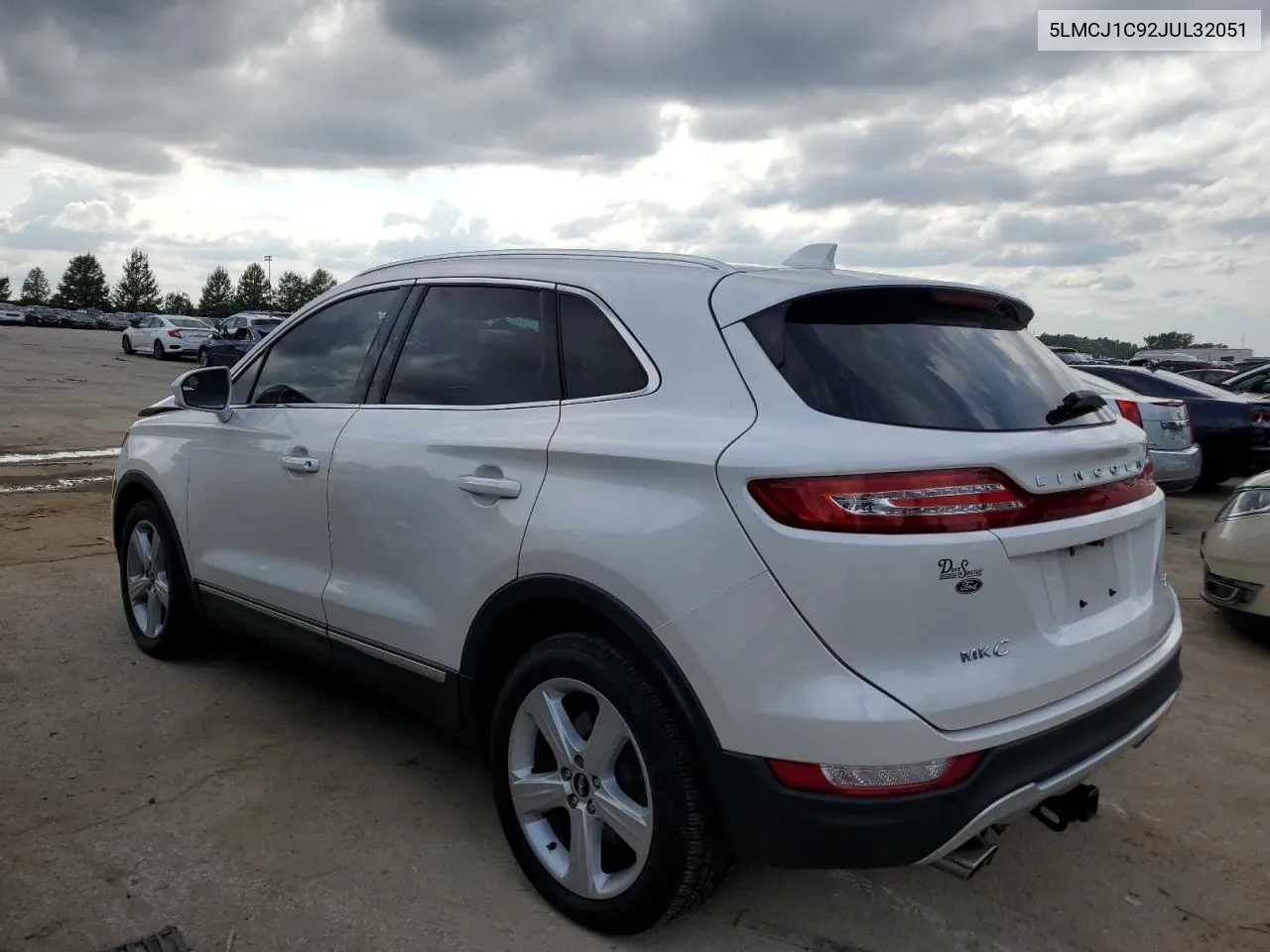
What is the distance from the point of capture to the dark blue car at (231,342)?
1043 inches

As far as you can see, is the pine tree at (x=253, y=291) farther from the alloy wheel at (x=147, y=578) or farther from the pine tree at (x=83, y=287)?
the alloy wheel at (x=147, y=578)

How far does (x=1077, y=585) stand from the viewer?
2.45 m

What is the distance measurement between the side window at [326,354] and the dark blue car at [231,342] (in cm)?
2208

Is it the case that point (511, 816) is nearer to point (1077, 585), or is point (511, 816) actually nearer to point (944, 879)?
point (944, 879)

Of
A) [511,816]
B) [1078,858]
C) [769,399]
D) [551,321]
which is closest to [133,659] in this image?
[511,816]

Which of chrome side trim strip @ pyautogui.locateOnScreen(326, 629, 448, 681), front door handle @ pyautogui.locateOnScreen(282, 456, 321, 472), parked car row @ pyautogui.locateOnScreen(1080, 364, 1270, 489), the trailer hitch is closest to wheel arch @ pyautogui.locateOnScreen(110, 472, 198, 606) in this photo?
front door handle @ pyautogui.locateOnScreen(282, 456, 321, 472)

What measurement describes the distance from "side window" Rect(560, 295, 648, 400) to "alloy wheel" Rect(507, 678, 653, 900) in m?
0.79

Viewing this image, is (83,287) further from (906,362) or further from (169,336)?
(906,362)

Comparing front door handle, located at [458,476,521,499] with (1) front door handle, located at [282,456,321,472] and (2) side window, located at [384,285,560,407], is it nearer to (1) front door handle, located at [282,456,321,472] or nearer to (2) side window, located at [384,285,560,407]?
(2) side window, located at [384,285,560,407]

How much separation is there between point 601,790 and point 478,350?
55.4 inches

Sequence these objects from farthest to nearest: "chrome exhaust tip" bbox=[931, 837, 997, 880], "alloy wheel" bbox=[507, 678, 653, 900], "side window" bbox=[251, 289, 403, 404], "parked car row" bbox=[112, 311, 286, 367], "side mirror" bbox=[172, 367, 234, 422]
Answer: "parked car row" bbox=[112, 311, 286, 367] < "side mirror" bbox=[172, 367, 234, 422] < "side window" bbox=[251, 289, 403, 404] < "alloy wheel" bbox=[507, 678, 653, 900] < "chrome exhaust tip" bbox=[931, 837, 997, 880]

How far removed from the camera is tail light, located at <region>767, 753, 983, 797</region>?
2.15 metres

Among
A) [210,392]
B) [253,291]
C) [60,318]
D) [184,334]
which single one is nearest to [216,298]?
[253,291]

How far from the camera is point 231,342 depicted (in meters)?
30.2
